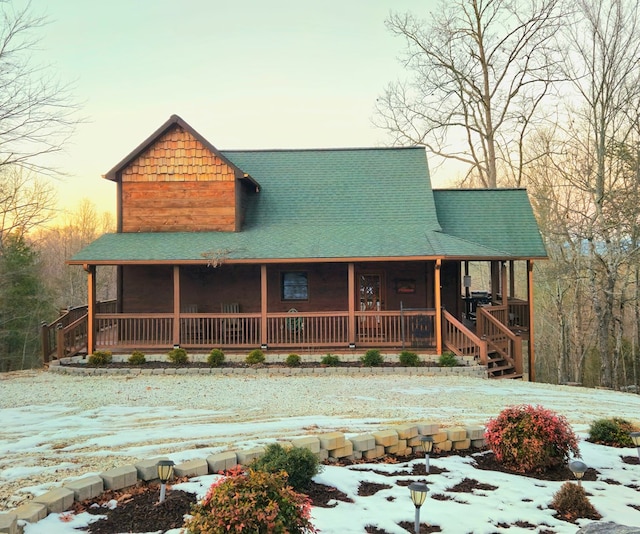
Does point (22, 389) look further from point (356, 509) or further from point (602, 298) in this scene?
point (602, 298)

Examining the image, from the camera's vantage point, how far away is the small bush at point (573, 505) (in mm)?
5453

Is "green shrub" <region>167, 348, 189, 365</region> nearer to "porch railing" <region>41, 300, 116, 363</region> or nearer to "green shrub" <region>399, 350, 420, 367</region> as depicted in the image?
"porch railing" <region>41, 300, 116, 363</region>

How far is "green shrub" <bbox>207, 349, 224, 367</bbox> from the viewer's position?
1472 cm

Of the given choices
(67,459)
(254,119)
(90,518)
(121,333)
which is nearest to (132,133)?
(254,119)

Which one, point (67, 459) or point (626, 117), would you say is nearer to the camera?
point (67, 459)

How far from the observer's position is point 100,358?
590 inches

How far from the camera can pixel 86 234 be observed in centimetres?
4716

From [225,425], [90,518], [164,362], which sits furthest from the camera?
[164,362]

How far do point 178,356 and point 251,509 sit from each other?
37.3 feet

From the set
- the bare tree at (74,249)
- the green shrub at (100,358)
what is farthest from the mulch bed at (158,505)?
the bare tree at (74,249)

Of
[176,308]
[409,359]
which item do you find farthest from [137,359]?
[409,359]

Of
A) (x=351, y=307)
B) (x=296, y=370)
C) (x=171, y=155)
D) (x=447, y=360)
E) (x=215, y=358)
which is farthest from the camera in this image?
(x=171, y=155)

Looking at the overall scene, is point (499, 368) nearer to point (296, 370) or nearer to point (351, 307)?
point (351, 307)

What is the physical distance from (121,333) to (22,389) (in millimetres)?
3959
